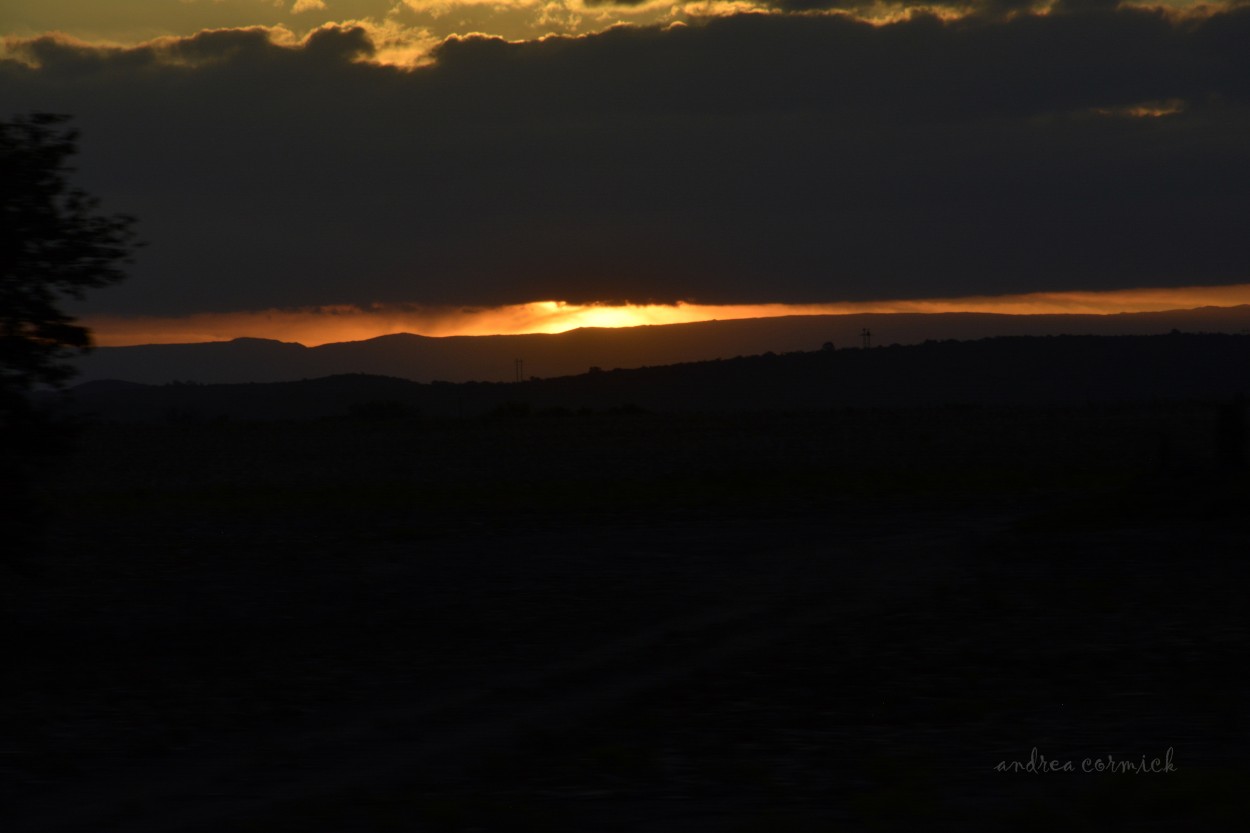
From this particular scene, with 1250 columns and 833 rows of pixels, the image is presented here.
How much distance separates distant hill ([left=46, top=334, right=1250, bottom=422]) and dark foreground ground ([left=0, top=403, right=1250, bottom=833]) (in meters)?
106

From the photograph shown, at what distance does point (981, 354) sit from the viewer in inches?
5802

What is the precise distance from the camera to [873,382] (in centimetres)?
14100

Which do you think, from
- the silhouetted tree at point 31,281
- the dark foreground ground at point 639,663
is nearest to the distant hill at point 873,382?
the dark foreground ground at point 639,663

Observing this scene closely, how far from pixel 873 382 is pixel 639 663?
5187 inches

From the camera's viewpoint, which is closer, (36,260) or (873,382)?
(36,260)

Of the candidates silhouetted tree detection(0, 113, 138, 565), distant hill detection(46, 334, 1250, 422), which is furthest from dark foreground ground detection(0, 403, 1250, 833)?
distant hill detection(46, 334, 1250, 422)

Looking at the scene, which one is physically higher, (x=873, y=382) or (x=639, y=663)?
(x=639, y=663)

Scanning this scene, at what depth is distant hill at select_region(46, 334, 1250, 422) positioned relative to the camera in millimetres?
132500

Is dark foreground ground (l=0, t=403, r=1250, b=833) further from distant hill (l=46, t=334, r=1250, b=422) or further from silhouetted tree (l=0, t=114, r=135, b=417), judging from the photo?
distant hill (l=46, t=334, r=1250, b=422)

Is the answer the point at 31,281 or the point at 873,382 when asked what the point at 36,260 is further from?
the point at 873,382

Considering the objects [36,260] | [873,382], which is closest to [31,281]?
[36,260]

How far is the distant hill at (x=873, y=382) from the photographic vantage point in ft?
435

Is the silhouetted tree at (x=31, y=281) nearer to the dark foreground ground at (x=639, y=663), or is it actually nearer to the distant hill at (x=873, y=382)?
the dark foreground ground at (x=639, y=663)

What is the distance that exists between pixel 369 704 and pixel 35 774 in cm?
265
